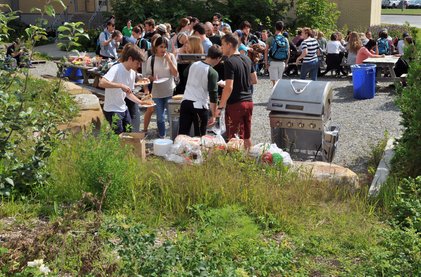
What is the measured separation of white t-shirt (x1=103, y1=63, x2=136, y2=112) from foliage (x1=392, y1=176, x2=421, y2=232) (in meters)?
3.69

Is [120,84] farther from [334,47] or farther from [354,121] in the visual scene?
[334,47]

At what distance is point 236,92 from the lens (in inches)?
312

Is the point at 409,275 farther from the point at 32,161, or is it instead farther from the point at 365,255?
the point at 32,161

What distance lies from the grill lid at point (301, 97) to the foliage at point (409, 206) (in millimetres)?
2754

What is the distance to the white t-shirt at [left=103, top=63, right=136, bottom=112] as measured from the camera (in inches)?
311

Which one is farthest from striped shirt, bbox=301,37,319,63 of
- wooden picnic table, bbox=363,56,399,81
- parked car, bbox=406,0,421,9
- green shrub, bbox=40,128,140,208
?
parked car, bbox=406,0,421,9

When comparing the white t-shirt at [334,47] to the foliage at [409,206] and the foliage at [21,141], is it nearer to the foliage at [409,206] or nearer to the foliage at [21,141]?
the foliage at [409,206]

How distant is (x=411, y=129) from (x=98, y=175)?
10.9 feet

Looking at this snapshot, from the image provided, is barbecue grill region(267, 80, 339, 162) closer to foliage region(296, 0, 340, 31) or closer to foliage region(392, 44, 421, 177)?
foliage region(392, 44, 421, 177)

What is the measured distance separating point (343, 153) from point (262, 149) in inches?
Answer: 106

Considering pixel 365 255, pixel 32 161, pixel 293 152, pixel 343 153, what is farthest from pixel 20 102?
pixel 343 153

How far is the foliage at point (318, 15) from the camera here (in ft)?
79.4

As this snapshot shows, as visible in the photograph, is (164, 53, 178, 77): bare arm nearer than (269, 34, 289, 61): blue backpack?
Yes

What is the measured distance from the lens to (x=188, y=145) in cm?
707
